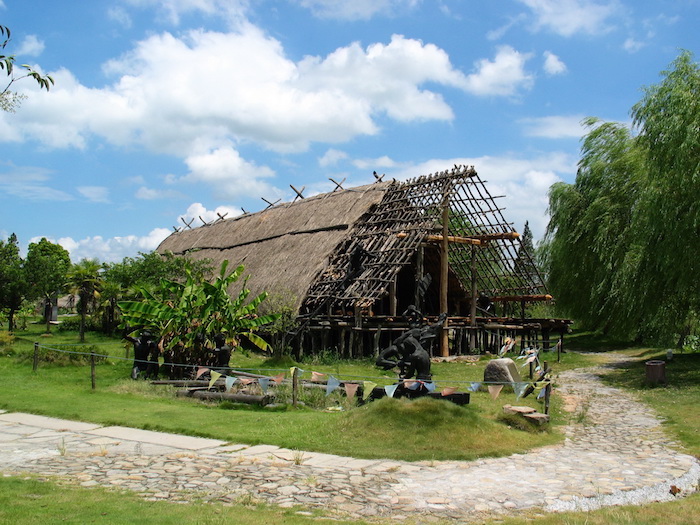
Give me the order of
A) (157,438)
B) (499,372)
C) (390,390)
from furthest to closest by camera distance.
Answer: (499,372), (390,390), (157,438)

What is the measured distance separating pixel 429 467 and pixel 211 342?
33.4 ft

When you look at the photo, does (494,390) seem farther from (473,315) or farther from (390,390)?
(473,315)

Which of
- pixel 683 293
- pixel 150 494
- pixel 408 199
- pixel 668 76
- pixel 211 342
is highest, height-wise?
pixel 668 76

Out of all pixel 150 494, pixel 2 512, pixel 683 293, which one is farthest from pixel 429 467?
pixel 683 293

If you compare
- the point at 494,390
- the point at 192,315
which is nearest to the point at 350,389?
the point at 494,390

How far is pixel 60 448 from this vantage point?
343 inches

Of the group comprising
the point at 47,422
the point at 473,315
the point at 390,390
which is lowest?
the point at 47,422

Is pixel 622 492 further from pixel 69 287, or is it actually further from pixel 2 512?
pixel 69 287

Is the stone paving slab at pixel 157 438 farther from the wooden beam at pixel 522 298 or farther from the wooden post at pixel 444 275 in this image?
the wooden beam at pixel 522 298

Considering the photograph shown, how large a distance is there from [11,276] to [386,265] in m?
16.2

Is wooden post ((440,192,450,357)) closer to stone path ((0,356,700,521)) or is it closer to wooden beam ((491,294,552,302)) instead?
wooden beam ((491,294,552,302))

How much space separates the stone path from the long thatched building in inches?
446

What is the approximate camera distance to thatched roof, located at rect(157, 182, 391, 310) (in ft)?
77.0

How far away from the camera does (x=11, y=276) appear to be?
26.5m
